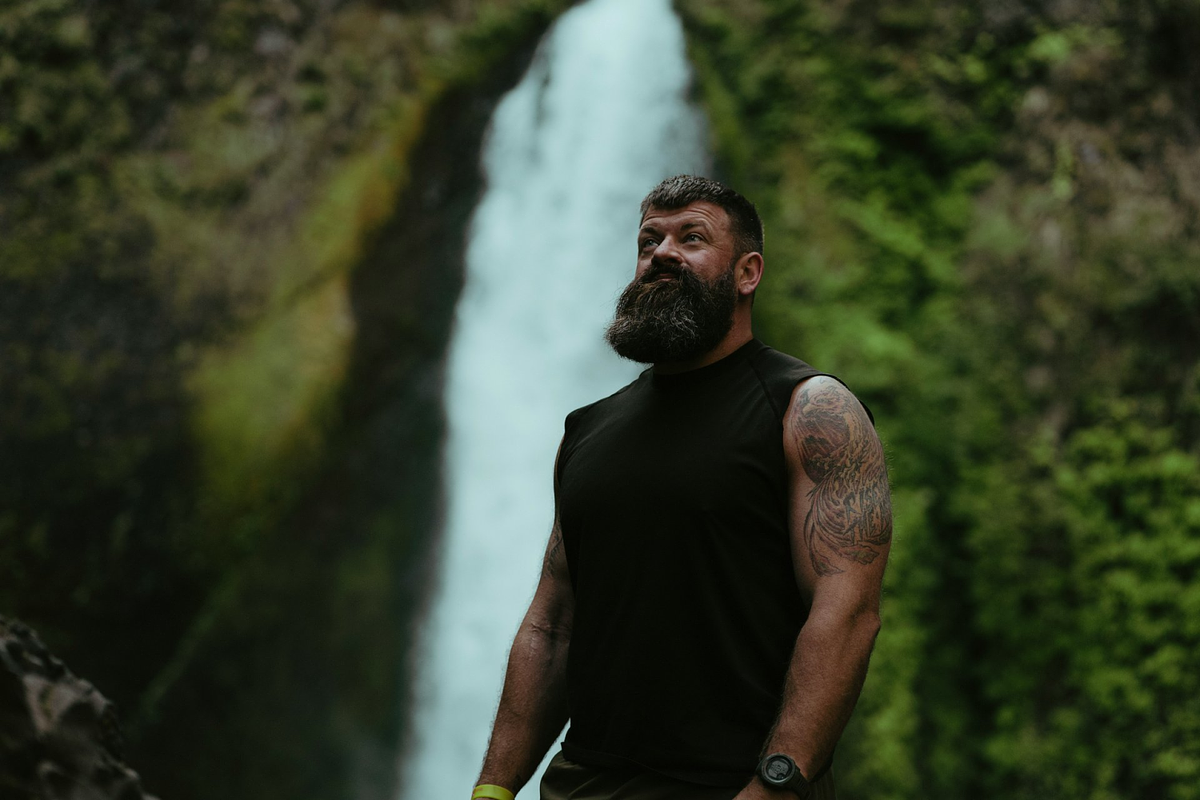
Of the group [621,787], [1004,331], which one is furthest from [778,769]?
[1004,331]

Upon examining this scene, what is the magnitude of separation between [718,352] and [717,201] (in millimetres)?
358

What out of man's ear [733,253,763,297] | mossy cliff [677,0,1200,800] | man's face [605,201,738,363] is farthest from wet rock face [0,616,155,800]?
mossy cliff [677,0,1200,800]

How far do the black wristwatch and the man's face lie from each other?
911 millimetres

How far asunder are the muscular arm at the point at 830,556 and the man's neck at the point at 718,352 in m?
0.25

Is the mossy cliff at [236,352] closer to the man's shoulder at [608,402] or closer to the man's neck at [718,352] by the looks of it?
the man's shoulder at [608,402]

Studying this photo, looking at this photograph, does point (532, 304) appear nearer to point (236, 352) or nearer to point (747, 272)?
point (236, 352)

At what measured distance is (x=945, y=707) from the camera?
7.95 m

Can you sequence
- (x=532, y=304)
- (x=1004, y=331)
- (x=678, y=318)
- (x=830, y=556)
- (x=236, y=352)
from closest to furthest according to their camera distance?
(x=830, y=556)
(x=678, y=318)
(x=1004, y=331)
(x=236, y=352)
(x=532, y=304)

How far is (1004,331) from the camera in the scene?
8.35 meters

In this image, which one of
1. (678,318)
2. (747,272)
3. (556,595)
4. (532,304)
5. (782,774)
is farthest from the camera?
(532,304)

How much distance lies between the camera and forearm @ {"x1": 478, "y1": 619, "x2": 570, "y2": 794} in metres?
2.56

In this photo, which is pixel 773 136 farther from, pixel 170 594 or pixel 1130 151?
pixel 170 594

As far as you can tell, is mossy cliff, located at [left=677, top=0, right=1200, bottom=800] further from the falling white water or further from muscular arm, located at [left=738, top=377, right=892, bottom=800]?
muscular arm, located at [left=738, top=377, right=892, bottom=800]

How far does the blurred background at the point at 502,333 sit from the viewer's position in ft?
25.3
